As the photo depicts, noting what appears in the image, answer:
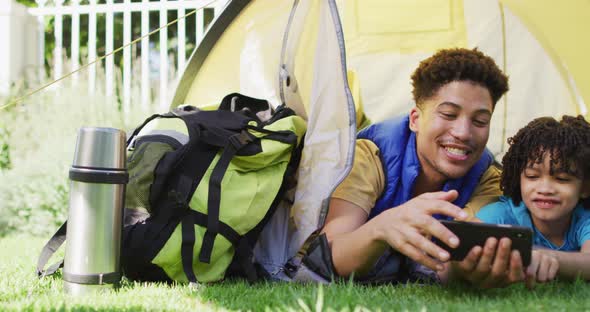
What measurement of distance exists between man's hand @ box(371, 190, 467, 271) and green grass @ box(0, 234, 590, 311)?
0.38ft

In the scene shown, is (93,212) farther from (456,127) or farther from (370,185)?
(456,127)

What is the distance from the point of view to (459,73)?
2271mm

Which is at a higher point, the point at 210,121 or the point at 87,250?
the point at 210,121

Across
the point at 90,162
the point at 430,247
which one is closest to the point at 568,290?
the point at 430,247

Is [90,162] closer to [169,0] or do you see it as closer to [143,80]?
[143,80]

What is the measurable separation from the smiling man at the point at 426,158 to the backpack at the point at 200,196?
0.80 ft

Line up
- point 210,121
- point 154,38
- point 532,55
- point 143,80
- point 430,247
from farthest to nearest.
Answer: point 154,38, point 143,80, point 532,55, point 210,121, point 430,247

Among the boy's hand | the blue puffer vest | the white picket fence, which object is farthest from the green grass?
the white picket fence

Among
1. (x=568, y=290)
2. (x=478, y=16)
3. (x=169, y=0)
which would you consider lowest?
(x=568, y=290)

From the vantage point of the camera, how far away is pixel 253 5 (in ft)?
10.8

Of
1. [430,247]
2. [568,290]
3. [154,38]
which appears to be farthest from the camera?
[154,38]

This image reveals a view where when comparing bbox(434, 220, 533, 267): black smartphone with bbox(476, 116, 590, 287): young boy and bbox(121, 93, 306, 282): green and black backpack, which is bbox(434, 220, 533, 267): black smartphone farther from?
bbox(121, 93, 306, 282): green and black backpack

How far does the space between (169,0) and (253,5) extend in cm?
230

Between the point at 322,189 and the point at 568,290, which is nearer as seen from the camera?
the point at 568,290
